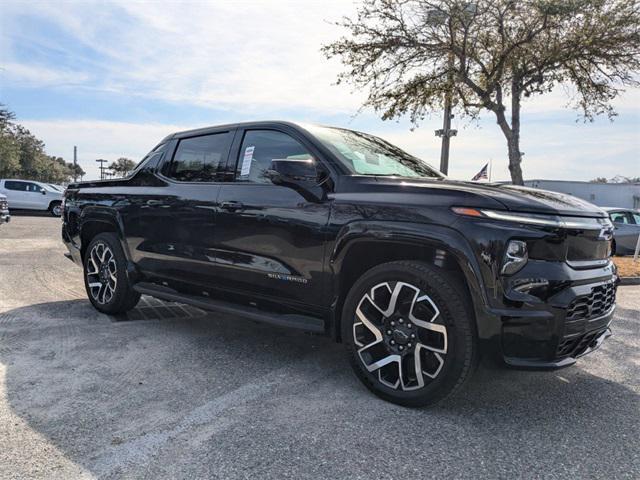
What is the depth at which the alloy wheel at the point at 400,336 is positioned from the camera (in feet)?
9.42

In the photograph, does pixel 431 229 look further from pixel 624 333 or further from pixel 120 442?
pixel 624 333

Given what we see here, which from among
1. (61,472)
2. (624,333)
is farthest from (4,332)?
(624,333)

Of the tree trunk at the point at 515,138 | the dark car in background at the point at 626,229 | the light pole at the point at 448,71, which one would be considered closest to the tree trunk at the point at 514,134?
the tree trunk at the point at 515,138

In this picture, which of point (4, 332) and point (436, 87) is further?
point (436, 87)

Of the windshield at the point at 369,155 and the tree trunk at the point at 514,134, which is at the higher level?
the tree trunk at the point at 514,134

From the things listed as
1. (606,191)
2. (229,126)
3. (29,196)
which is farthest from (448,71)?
(606,191)

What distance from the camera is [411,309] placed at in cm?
293

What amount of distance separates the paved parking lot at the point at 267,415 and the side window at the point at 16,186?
21.0 m

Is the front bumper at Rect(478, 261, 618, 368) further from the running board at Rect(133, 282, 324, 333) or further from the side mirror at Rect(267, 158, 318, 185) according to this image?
the side mirror at Rect(267, 158, 318, 185)

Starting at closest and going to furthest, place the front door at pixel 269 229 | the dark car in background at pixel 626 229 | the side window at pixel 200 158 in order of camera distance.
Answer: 1. the front door at pixel 269 229
2. the side window at pixel 200 158
3. the dark car in background at pixel 626 229

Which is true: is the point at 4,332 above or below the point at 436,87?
below

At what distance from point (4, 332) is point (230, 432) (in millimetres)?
2748

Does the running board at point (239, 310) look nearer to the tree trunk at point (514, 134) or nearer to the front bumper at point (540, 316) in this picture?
the front bumper at point (540, 316)

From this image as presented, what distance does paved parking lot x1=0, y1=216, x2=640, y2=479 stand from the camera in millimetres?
2352
